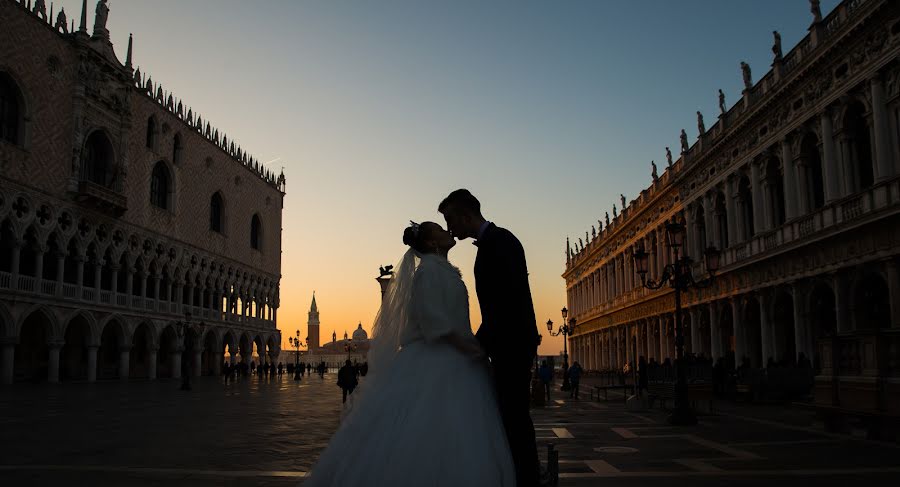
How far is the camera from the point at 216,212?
52.7 m

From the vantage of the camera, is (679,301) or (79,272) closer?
(679,301)

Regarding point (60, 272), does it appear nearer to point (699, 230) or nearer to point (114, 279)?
point (114, 279)

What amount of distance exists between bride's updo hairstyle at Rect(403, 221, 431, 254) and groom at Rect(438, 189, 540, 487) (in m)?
0.38

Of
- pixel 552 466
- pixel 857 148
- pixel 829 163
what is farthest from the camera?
pixel 829 163

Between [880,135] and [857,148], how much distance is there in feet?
7.05

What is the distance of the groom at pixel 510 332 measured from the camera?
3590mm

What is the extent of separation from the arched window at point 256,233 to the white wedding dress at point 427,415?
58035 millimetres

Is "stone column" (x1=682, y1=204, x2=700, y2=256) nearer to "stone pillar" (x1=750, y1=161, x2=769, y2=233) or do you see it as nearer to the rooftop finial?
"stone pillar" (x1=750, y1=161, x2=769, y2=233)

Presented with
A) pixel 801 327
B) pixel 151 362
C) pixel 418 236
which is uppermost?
pixel 418 236

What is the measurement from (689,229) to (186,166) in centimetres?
3168

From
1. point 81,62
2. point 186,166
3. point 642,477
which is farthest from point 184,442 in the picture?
point 186,166

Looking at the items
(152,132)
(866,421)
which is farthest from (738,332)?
(152,132)

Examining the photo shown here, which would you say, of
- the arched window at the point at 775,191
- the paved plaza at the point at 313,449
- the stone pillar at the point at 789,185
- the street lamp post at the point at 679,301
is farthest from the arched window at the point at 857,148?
the paved plaza at the point at 313,449

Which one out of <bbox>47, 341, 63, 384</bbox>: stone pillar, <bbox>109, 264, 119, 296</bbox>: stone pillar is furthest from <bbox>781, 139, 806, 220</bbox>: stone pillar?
<bbox>109, 264, 119, 296</bbox>: stone pillar
